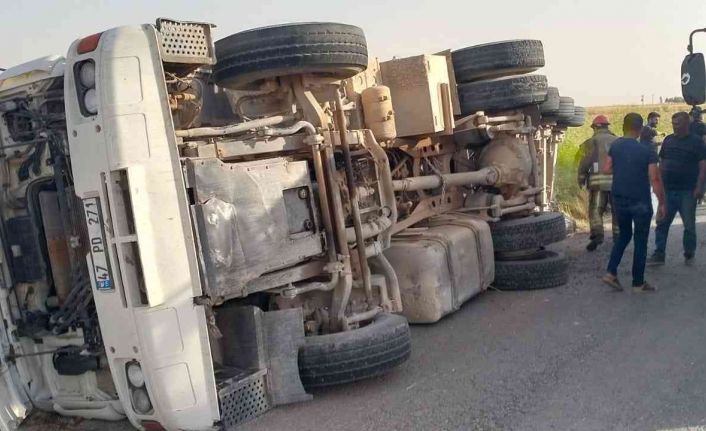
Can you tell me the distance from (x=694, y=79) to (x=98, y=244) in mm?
5626

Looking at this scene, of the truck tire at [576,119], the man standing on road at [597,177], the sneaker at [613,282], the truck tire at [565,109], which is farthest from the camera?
the truck tire at [576,119]

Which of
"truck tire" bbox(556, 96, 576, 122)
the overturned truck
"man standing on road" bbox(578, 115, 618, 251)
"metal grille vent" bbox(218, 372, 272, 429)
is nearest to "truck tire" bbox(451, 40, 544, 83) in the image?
the overturned truck

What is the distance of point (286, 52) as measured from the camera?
466 cm

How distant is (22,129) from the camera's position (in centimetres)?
430

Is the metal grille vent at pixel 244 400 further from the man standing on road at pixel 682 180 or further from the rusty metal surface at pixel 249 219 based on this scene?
the man standing on road at pixel 682 180

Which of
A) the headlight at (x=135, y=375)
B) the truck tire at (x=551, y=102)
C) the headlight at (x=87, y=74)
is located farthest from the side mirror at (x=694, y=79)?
the headlight at (x=135, y=375)

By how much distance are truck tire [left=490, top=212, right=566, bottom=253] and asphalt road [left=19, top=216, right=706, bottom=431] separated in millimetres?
702

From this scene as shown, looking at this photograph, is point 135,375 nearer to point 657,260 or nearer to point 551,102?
point 657,260

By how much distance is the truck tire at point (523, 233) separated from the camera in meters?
7.33

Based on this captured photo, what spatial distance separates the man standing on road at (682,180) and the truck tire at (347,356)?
4661 millimetres

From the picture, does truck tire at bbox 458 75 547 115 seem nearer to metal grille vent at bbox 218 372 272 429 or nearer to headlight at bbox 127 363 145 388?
metal grille vent at bbox 218 372 272 429

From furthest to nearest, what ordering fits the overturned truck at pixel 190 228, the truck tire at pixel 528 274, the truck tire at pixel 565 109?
1. the truck tire at pixel 565 109
2. the truck tire at pixel 528 274
3. the overturned truck at pixel 190 228

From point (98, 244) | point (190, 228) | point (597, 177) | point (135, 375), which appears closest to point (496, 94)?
point (597, 177)

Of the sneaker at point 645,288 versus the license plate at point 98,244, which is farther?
A: the sneaker at point 645,288
